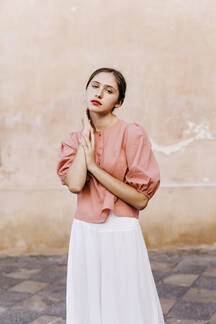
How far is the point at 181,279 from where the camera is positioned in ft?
14.1

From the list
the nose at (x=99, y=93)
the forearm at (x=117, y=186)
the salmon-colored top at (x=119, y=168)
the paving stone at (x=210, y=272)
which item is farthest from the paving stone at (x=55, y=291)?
the nose at (x=99, y=93)

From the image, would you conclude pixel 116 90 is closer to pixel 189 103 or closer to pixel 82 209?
pixel 82 209

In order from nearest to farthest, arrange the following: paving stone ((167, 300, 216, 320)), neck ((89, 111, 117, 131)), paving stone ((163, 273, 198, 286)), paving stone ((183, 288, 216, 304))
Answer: neck ((89, 111, 117, 131)), paving stone ((167, 300, 216, 320)), paving stone ((183, 288, 216, 304)), paving stone ((163, 273, 198, 286))

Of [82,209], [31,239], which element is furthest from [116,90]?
[31,239]

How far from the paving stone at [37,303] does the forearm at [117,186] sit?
1.91 metres

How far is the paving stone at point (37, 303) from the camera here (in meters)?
3.64

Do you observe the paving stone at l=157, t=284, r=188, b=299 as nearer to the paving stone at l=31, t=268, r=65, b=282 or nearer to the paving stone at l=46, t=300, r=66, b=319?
the paving stone at l=46, t=300, r=66, b=319

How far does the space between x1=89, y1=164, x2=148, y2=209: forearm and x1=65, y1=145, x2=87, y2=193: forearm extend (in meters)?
0.04

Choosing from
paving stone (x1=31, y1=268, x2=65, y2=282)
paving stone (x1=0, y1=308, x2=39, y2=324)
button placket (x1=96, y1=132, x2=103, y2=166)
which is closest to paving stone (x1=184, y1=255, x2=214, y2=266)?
paving stone (x1=31, y1=268, x2=65, y2=282)

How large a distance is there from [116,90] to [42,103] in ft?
10.1

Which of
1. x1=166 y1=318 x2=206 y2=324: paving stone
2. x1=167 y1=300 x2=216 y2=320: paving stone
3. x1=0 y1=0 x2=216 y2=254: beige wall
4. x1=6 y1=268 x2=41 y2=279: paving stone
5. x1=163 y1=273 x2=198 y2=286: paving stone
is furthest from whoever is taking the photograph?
x1=0 y1=0 x2=216 y2=254: beige wall

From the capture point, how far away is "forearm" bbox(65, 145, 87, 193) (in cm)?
207

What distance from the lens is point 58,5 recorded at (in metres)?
5.05

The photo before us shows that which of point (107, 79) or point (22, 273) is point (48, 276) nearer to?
point (22, 273)
